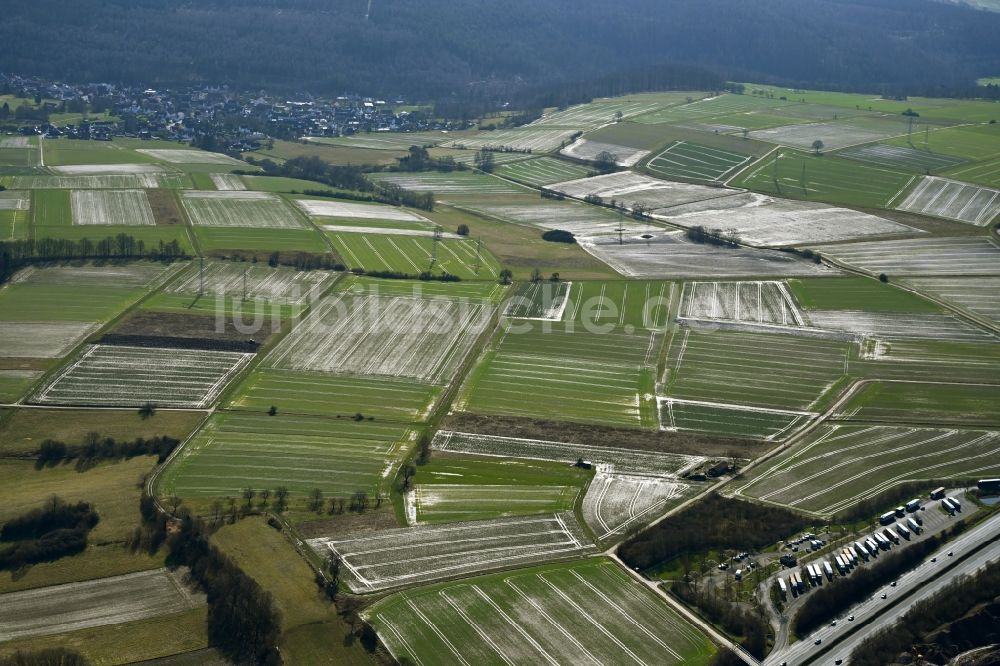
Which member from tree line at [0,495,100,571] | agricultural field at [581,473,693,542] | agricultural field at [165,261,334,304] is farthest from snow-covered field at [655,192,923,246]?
tree line at [0,495,100,571]

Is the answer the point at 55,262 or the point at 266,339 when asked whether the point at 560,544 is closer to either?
the point at 266,339

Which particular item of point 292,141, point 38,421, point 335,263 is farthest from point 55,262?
point 292,141

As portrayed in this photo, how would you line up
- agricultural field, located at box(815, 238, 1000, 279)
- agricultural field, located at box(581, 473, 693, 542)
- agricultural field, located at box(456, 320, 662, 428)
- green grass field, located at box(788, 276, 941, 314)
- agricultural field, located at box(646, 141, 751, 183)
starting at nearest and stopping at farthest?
1. agricultural field, located at box(581, 473, 693, 542)
2. agricultural field, located at box(456, 320, 662, 428)
3. green grass field, located at box(788, 276, 941, 314)
4. agricultural field, located at box(815, 238, 1000, 279)
5. agricultural field, located at box(646, 141, 751, 183)

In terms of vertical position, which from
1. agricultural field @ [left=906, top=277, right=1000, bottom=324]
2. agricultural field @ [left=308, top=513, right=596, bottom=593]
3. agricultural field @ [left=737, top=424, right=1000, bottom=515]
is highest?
agricultural field @ [left=906, top=277, right=1000, bottom=324]

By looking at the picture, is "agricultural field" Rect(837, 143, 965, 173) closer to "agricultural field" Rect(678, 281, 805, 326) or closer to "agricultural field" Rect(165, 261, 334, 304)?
"agricultural field" Rect(678, 281, 805, 326)

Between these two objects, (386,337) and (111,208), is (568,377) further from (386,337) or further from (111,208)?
(111,208)

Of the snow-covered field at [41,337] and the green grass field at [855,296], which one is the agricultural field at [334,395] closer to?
the snow-covered field at [41,337]
